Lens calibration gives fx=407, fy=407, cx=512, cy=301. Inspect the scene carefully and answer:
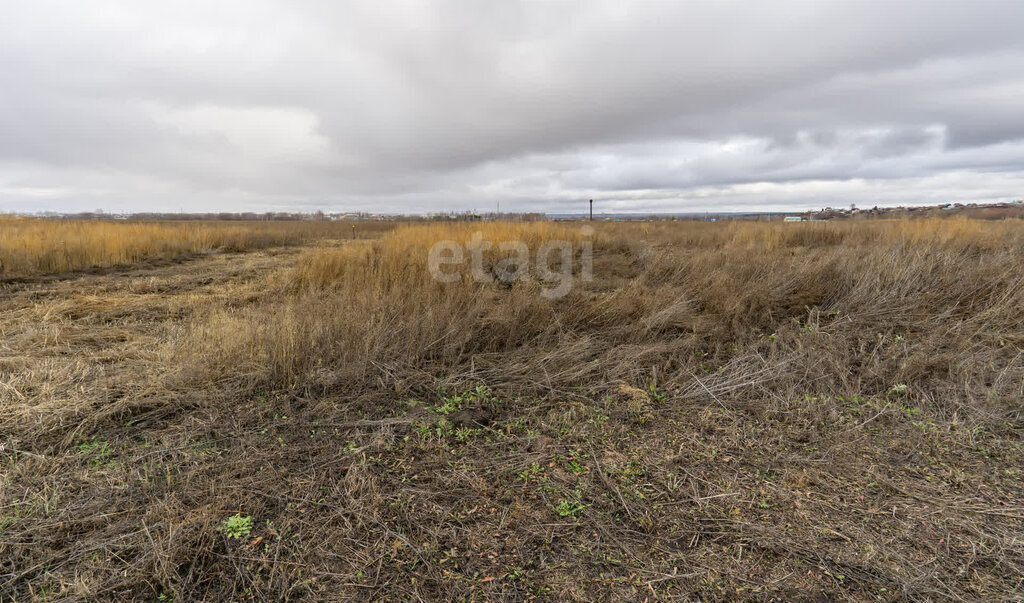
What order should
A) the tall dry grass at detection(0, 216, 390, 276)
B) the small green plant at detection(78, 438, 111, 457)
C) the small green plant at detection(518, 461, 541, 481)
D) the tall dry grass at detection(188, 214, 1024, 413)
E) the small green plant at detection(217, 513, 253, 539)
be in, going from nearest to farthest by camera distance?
the small green plant at detection(217, 513, 253, 539) → the small green plant at detection(518, 461, 541, 481) → the small green plant at detection(78, 438, 111, 457) → the tall dry grass at detection(188, 214, 1024, 413) → the tall dry grass at detection(0, 216, 390, 276)

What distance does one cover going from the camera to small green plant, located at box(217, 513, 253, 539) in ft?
5.55

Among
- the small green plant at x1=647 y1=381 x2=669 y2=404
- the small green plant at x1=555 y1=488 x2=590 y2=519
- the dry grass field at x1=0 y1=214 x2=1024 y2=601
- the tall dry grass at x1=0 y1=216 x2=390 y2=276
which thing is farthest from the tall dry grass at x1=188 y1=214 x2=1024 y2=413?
the tall dry grass at x1=0 y1=216 x2=390 y2=276

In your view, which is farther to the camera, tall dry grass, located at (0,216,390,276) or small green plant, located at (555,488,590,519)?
tall dry grass, located at (0,216,390,276)

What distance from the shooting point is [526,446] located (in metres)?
2.42

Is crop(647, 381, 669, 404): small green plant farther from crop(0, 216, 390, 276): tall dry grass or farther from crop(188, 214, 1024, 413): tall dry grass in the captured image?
crop(0, 216, 390, 276): tall dry grass

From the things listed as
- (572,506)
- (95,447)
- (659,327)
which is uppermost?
(659,327)

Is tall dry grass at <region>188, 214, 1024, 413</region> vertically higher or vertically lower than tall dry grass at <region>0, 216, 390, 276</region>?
lower

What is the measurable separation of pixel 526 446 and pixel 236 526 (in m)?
1.44

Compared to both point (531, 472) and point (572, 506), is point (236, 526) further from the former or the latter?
point (572, 506)

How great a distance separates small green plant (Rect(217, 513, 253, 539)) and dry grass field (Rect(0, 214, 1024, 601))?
0.02 m

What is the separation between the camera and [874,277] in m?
5.08

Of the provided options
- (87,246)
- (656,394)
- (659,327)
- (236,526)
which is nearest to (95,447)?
(236,526)

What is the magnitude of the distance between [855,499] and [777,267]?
483cm

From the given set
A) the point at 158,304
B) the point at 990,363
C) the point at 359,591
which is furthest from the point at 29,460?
the point at 990,363
